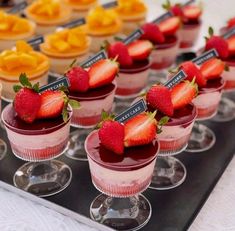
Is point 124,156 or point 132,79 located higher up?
point 124,156

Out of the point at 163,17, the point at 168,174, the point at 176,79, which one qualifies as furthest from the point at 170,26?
the point at 168,174

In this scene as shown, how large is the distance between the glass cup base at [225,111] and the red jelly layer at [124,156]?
0.77 metres

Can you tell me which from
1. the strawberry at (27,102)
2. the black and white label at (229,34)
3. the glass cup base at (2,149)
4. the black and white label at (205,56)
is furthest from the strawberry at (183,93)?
the glass cup base at (2,149)

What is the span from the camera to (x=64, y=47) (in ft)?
7.20

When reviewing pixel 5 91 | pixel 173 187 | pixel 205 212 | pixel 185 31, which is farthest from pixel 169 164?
pixel 185 31

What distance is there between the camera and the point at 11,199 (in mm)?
1676

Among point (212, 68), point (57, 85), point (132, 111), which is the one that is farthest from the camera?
point (212, 68)

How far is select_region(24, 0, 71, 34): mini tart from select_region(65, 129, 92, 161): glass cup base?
0.85m

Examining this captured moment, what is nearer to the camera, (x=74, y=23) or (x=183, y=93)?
(x=183, y=93)

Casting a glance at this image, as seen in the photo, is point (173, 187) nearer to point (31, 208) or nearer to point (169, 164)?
point (169, 164)

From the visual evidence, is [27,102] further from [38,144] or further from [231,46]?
[231,46]

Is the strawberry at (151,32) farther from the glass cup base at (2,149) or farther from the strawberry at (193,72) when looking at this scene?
the glass cup base at (2,149)

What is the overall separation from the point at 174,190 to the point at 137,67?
60 cm

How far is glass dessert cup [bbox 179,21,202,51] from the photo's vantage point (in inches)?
102
